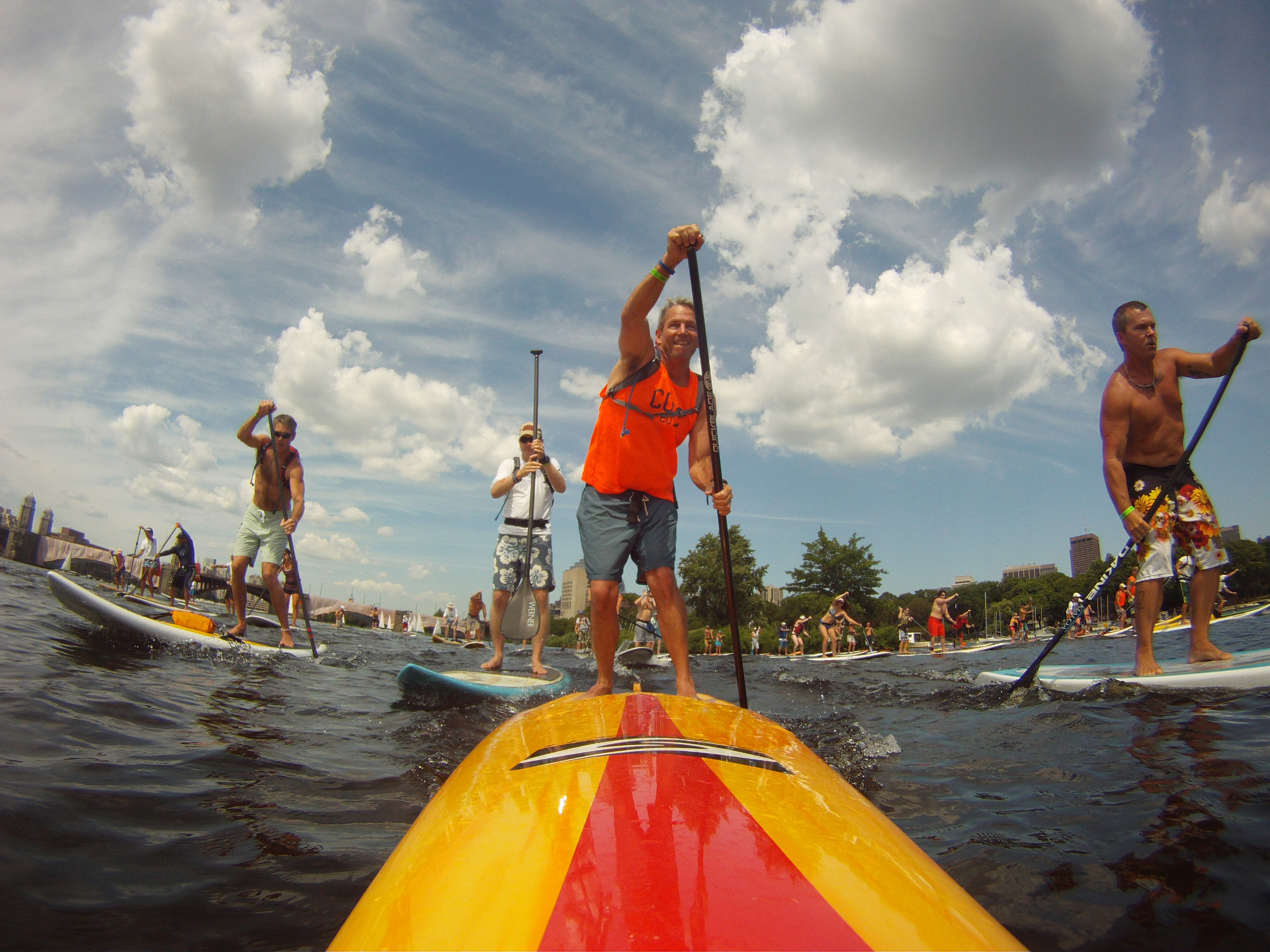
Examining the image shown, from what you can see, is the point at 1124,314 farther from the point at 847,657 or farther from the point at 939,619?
the point at 939,619

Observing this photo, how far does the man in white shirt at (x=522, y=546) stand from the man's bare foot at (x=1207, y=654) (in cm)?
489

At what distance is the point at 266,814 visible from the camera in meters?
1.99

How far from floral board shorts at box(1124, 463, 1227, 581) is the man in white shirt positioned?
15.0 feet

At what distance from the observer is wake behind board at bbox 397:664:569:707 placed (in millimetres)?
4207

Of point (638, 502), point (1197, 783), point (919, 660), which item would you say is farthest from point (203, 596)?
point (1197, 783)

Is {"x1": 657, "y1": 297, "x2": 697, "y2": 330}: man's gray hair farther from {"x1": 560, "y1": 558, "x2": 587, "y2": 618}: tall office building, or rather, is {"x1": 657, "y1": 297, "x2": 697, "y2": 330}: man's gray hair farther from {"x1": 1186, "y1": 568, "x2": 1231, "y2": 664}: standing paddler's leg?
{"x1": 560, "y1": 558, "x2": 587, "y2": 618}: tall office building

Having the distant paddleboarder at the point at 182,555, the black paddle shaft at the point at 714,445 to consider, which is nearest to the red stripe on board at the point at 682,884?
the black paddle shaft at the point at 714,445

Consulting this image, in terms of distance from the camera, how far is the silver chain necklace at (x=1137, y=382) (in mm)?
4016

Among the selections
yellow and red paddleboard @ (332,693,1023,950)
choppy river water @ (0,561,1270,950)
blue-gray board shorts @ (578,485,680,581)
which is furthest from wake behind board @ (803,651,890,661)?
yellow and red paddleboard @ (332,693,1023,950)

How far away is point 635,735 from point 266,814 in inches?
48.4

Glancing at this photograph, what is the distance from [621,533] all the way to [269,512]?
4684mm

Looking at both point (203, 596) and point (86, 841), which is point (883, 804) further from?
point (203, 596)

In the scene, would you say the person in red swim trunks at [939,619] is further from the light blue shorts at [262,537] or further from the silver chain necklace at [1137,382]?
the light blue shorts at [262,537]

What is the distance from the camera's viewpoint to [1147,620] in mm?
3967
